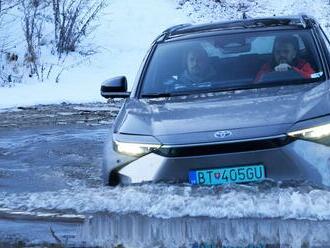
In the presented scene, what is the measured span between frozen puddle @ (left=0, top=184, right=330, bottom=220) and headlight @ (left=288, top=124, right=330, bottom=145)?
32cm

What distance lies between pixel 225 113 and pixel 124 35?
16982 millimetres

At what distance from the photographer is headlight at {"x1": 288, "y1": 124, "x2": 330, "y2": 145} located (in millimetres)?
4621

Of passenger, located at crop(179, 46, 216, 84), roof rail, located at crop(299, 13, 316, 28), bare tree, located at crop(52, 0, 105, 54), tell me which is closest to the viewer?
passenger, located at crop(179, 46, 216, 84)

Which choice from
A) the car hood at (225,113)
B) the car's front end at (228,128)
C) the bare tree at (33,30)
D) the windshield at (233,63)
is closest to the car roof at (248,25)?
the windshield at (233,63)

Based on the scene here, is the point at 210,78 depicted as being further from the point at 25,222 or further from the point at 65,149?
the point at 65,149

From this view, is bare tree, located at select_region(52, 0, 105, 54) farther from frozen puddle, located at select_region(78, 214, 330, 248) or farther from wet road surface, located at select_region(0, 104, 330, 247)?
frozen puddle, located at select_region(78, 214, 330, 248)

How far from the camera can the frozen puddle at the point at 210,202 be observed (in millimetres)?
4250

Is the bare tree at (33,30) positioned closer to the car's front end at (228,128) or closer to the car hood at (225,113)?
the car's front end at (228,128)

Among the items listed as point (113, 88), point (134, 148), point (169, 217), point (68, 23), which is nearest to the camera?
point (169, 217)

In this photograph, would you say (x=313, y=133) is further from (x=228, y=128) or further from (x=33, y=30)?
(x=33, y=30)

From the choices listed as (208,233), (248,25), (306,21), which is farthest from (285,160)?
(306,21)

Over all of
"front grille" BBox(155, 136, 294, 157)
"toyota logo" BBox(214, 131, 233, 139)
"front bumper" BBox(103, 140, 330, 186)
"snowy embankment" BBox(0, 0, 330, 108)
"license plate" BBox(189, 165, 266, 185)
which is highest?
"toyota logo" BBox(214, 131, 233, 139)

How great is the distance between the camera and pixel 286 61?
618cm

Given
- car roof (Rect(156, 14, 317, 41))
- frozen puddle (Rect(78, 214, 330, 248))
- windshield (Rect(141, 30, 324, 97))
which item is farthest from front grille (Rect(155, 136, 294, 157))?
car roof (Rect(156, 14, 317, 41))
